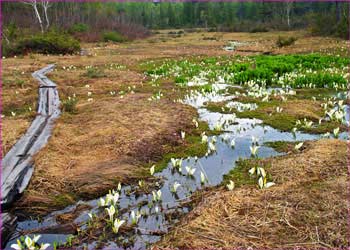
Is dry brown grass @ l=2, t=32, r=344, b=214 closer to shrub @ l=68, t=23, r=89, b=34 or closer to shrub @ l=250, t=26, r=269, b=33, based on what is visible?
shrub @ l=68, t=23, r=89, b=34

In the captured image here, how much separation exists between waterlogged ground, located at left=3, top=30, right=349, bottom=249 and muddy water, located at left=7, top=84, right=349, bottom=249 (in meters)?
0.01

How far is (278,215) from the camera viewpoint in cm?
473

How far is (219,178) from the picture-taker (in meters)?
6.46

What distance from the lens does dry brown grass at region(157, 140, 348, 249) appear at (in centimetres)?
429

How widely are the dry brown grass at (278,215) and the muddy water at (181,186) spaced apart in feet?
1.21

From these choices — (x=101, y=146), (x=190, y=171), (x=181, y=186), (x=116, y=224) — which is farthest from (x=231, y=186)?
(x=101, y=146)

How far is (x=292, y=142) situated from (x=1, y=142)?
6.22m

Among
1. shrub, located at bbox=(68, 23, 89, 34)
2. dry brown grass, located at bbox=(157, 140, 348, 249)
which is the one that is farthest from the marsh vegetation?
shrub, located at bbox=(68, 23, 89, 34)

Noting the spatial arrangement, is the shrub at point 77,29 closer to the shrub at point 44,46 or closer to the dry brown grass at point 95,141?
the shrub at point 44,46

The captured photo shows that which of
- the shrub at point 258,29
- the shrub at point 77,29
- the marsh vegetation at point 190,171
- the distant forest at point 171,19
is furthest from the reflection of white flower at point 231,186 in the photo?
the shrub at point 258,29

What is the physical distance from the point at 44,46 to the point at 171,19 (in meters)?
64.9

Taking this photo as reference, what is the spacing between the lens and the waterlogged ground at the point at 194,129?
5.06m

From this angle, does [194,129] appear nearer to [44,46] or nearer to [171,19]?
[44,46]

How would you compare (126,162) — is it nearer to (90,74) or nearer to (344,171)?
(344,171)
